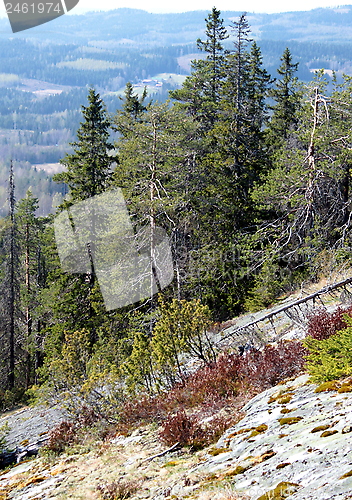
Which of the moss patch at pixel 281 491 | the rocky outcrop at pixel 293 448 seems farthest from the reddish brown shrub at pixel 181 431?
the moss patch at pixel 281 491

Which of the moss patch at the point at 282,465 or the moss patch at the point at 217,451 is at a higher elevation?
the moss patch at the point at 282,465

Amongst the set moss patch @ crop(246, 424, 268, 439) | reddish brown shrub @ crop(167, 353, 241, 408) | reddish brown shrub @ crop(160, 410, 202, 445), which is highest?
moss patch @ crop(246, 424, 268, 439)

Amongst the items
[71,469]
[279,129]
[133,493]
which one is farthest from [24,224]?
[133,493]

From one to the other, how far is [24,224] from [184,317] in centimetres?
2566

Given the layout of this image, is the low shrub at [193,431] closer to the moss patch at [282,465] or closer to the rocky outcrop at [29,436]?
the moss patch at [282,465]

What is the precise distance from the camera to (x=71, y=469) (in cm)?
861

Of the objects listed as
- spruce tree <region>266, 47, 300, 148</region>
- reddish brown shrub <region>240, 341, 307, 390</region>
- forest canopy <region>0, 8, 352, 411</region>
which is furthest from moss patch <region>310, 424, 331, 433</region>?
spruce tree <region>266, 47, 300, 148</region>

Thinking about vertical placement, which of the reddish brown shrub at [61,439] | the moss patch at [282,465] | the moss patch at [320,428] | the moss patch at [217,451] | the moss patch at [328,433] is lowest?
the reddish brown shrub at [61,439]

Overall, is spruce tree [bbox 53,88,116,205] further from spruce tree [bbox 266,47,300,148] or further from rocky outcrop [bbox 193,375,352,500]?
rocky outcrop [bbox 193,375,352,500]

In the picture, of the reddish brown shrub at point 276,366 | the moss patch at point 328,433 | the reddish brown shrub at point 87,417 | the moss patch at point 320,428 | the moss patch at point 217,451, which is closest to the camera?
the moss patch at point 328,433

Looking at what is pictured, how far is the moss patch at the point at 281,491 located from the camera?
4129 mm

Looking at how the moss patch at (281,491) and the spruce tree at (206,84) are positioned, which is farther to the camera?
the spruce tree at (206,84)

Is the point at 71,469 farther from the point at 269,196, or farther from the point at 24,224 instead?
the point at 24,224

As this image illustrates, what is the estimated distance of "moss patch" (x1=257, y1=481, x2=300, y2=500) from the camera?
4.13 m
